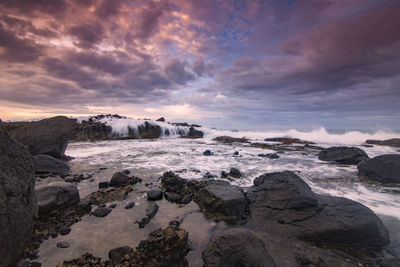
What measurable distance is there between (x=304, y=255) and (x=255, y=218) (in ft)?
4.00

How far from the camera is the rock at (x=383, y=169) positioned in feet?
22.0

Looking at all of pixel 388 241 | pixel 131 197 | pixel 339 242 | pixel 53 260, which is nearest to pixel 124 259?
pixel 53 260

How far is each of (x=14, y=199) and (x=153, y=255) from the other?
6.73 ft

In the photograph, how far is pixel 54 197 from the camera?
12.4 ft

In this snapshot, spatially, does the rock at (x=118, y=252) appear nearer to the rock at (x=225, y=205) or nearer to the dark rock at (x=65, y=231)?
the dark rock at (x=65, y=231)

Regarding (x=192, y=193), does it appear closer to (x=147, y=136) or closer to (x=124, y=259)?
(x=124, y=259)

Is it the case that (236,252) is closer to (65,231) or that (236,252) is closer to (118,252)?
(118,252)

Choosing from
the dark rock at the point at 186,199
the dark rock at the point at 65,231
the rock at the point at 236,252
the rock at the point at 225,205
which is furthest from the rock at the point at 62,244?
the rock at the point at 225,205

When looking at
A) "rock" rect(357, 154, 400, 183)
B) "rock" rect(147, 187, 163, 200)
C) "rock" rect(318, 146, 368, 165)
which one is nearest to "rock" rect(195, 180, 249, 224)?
"rock" rect(147, 187, 163, 200)

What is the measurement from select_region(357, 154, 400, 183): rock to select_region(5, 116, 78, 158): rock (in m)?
14.8

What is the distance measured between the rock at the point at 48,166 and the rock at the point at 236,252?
23.4 feet

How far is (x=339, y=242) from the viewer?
319 centimetres

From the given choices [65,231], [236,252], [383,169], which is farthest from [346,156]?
[65,231]

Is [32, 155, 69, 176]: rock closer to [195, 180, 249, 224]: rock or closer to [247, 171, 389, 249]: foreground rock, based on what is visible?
[195, 180, 249, 224]: rock
